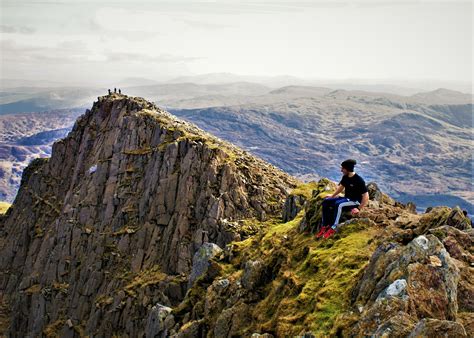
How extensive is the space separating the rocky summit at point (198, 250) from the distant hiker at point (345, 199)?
84 centimetres

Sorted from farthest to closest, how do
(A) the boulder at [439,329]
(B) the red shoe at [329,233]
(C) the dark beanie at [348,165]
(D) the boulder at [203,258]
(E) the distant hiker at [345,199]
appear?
1. (D) the boulder at [203,258]
2. (B) the red shoe at [329,233]
3. (E) the distant hiker at [345,199]
4. (C) the dark beanie at [348,165]
5. (A) the boulder at [439,329]

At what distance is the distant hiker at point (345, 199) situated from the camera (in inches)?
1384

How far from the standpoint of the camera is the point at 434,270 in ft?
75.2

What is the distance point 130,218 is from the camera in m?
88.7

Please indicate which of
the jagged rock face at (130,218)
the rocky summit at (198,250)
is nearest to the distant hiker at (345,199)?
the rocky summit at (198,250)

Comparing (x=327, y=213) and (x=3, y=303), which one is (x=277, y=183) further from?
(x=3, y=303)

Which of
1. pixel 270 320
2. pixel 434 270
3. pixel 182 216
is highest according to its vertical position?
pixel 434 270

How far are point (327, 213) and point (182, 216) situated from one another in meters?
47.5

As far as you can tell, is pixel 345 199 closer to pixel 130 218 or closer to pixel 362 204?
pixel 362 204

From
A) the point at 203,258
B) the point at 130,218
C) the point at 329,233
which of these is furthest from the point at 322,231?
the point at 130,218

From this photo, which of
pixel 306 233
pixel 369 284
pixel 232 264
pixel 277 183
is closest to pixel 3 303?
pixel 277 183

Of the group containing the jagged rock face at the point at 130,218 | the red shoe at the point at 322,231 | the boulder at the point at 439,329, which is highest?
the boulder at the point at 439,329

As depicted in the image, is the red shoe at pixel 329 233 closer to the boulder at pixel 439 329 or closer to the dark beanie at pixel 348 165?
the dark beanie at pixel 348 165

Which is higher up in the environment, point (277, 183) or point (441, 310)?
point (441, 310)
